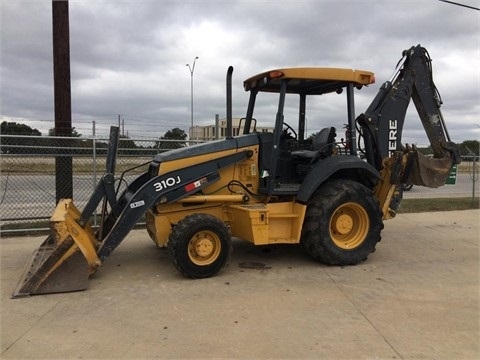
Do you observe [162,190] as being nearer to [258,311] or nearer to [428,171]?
[258,311]

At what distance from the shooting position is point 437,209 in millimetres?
11180

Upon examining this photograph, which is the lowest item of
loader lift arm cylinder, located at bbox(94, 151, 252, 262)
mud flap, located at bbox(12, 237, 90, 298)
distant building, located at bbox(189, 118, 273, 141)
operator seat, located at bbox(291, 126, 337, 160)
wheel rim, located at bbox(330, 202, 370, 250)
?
mud flap, located at bbox(12, 237, 90, 298)

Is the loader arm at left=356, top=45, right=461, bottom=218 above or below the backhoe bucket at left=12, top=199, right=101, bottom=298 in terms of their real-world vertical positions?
above

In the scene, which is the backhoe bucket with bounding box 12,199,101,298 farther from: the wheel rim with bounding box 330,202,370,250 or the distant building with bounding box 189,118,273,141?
the wheel rim with bounding box 330,202,370,250

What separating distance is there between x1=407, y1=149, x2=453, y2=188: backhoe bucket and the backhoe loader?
0.02 metres

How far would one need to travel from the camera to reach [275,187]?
6.12 m

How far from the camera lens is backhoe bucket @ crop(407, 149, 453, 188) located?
6.62 meters

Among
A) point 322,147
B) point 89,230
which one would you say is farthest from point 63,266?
point 322,147

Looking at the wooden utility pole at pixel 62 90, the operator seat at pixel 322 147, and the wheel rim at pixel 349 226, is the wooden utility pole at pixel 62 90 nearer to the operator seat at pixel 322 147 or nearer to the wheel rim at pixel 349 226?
the operator seat at pixel 322 147

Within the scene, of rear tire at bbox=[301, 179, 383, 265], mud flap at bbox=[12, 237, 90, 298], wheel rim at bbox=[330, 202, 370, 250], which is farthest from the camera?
wheel rim at bbox=[330, 202, 370, 250]

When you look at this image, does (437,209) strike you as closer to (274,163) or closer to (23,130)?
(274,163)

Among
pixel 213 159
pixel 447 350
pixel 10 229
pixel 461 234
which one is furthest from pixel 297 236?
pixel 10 229

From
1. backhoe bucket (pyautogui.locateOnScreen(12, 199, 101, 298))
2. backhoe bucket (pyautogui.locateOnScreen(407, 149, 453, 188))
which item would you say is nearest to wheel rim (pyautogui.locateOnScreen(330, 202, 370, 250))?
backhoe bucket (pyautogui.locateOnScreen(407, 149, 453, 188))

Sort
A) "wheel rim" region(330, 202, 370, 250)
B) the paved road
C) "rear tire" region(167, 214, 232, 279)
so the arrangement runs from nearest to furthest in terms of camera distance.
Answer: the paved road
"rear tire" region(167, 214, 232, 279)
"wheel rim" region(330, 202, 370, 250)
